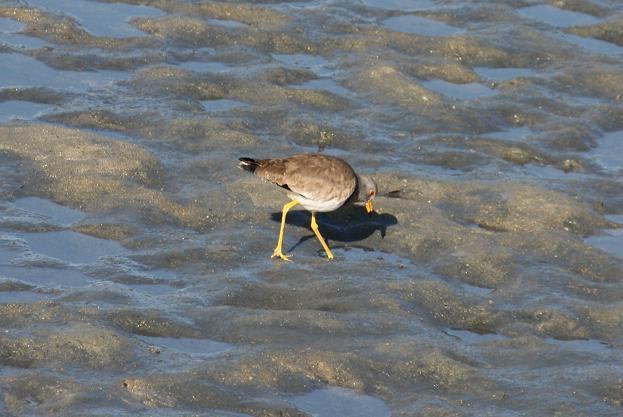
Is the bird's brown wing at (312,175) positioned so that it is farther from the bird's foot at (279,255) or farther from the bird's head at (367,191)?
the bird's foot at (279,255)

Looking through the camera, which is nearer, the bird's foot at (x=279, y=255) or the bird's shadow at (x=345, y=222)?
the bird's foot at (x=279, y=255)

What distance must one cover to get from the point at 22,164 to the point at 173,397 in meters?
4.75

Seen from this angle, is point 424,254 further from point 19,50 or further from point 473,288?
point 19,50

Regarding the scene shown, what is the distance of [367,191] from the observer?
1286cm

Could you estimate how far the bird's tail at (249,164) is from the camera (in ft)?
41.0

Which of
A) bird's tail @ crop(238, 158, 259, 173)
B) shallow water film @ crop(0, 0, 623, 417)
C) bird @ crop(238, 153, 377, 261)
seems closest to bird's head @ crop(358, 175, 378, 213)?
bird @ crop(238, 153, 377, 261)

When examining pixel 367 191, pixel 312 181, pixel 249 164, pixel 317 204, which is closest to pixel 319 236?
pixel 317 204

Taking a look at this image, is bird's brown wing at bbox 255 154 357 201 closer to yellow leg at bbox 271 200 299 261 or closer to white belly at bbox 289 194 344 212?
white belly at bbox 289 194 344 212

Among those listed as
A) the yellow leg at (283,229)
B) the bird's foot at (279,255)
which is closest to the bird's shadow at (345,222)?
the yellow leg at (283,229)

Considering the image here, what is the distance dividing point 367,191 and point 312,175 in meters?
0.74

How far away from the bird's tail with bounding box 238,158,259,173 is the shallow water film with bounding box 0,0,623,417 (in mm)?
607

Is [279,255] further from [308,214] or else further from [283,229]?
[308,214]

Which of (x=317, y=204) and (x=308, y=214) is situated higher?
(x=317, y=204)

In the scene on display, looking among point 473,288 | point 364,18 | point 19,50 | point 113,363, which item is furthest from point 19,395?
point 364,18
